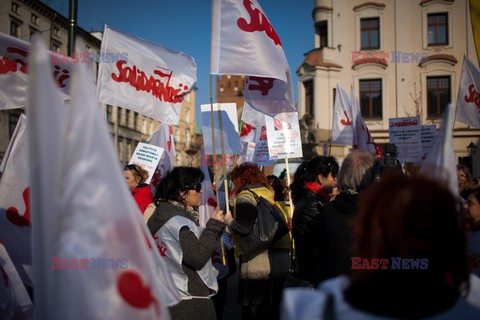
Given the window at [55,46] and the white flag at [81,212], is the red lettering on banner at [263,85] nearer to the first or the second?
the white flag at [81,212]

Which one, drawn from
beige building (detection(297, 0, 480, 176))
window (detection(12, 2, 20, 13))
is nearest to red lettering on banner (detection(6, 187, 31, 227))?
beige building (detection(297, 0, 480, 176))

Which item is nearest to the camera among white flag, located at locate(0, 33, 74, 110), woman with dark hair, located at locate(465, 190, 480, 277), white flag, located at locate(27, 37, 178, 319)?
white flag, located at locate(27, 37, 178, 319)

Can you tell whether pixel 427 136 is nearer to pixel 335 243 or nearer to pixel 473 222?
pixel 473 222

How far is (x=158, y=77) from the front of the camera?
6074 millimetres

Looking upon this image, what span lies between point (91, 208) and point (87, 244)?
0.43ft

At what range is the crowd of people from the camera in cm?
147

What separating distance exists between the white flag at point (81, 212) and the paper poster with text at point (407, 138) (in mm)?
7469

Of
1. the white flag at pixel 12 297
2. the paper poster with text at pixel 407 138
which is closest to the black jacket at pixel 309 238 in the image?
the white flag at pixel 12 297

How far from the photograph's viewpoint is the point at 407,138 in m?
8.59

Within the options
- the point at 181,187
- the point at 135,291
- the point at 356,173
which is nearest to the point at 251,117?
the point at 181,187

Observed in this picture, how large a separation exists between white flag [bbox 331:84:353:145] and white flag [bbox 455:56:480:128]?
263 centimetres

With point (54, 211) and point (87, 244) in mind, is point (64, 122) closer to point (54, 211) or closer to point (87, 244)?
point (54, 211)

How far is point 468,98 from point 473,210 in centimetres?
420

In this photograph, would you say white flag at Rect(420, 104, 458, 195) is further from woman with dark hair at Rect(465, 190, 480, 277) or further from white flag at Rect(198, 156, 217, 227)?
white flag at Rect(198, 156, 217, 227)
